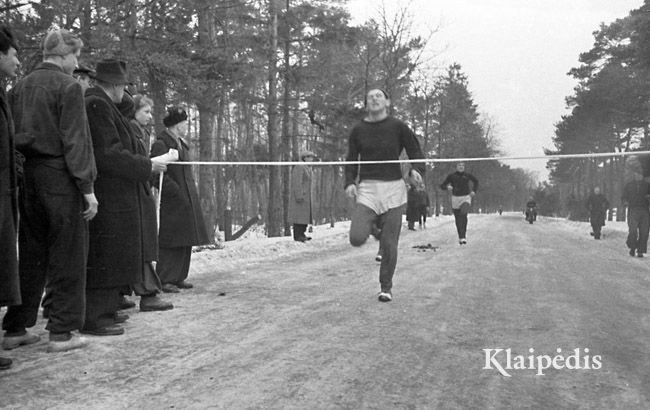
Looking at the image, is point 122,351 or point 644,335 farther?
point 644,335

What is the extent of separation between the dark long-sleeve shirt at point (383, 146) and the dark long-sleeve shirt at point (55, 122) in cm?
294

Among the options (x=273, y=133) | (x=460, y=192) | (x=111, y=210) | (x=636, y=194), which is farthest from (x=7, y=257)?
(x=273, y=133)

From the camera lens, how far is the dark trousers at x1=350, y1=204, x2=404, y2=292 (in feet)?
19.7

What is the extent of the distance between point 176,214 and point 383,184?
227 centimetres

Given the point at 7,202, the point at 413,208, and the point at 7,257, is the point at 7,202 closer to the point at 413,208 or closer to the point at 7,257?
the point at 7,257

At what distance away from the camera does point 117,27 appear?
441 inches

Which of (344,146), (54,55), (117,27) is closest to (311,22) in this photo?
(344,146)

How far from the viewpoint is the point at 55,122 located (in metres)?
3.90

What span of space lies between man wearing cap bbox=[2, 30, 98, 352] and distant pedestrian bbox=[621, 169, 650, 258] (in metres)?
11.9

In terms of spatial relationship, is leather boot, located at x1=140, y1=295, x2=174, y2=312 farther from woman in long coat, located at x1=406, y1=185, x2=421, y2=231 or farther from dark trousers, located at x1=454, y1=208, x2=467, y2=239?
woman in long coat, located at x1=406, y1=185, x2=421, y2=231

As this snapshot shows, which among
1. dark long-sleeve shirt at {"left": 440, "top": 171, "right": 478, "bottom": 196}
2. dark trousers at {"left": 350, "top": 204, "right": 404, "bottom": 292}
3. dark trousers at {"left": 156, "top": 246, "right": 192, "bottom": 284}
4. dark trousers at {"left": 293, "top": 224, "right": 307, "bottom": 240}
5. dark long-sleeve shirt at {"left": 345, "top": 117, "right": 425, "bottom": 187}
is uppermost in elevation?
dark long-sleeve shirt at {"left": 345, "top": 117, "right": 425, "bottom": 187}

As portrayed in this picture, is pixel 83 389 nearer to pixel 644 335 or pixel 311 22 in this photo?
pixel 644 335

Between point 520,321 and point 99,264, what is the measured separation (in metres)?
3.44

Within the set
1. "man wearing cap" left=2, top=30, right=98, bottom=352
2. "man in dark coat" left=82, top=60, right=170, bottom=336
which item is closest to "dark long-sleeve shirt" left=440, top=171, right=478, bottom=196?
"man in dark coat" left=82, top=60, right=170, bottom=336
